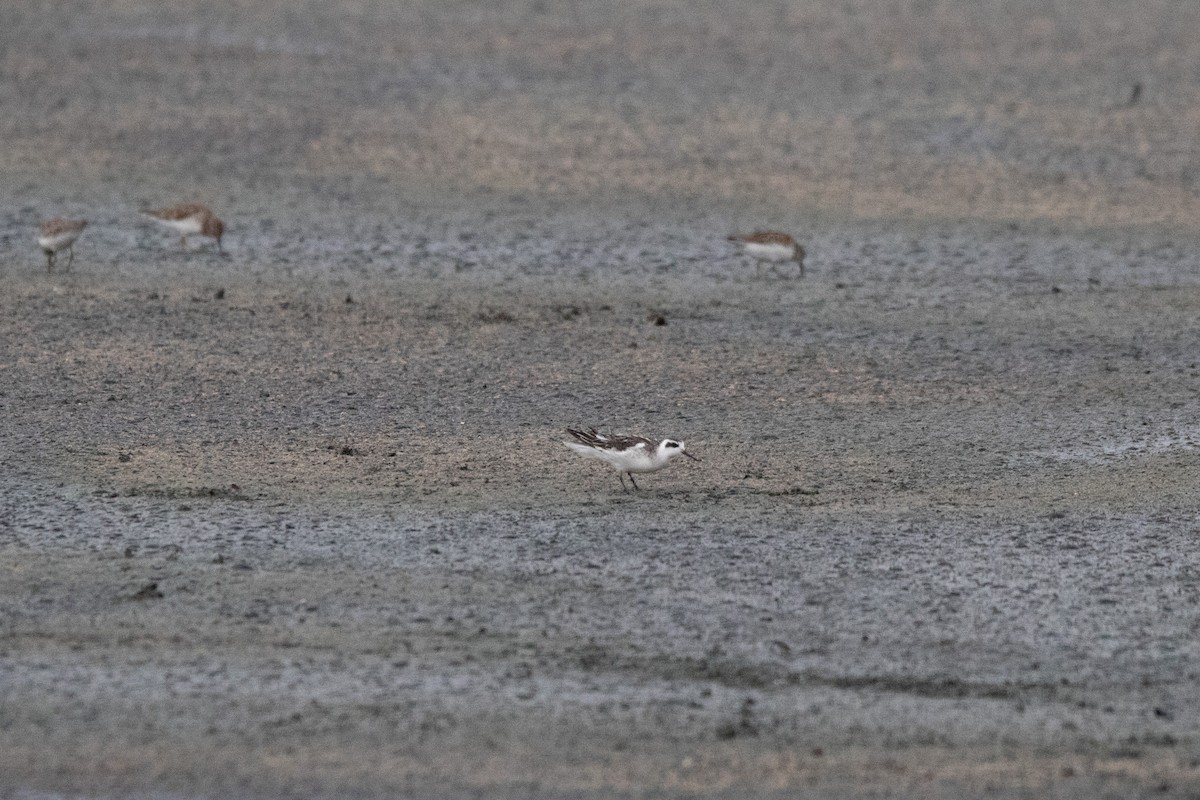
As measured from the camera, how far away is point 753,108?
2236 cm

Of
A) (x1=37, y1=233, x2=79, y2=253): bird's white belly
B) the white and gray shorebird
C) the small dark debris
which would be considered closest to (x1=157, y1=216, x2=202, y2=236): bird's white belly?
(x1=37, y1=233, x2=79, y2=253): bird's white belly

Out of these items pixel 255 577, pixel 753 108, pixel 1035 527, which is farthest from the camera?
pixel 753 108

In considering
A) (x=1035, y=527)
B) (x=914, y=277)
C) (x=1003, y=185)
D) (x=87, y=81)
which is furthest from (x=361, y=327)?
(x=87, y=81)

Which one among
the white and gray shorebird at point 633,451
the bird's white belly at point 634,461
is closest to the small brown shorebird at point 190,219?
the white and gray shorebird at point 633,451

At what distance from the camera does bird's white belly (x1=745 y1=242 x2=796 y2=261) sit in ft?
54.8

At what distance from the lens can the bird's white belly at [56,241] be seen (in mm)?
16375

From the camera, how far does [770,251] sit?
1672 centimetres

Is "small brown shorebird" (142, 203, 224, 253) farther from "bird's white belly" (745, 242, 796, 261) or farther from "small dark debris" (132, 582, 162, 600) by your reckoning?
"small dark debris" (132, 582, 162, 600)

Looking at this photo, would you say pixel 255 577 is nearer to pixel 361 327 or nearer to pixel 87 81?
pixel 361 327

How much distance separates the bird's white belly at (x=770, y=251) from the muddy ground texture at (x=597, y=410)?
337mm

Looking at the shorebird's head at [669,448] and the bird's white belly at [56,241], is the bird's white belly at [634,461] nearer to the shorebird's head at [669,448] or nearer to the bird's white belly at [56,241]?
the shorebird's head at [669,448]

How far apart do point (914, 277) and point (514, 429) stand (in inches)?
225

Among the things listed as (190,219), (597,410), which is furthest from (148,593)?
(190,219)

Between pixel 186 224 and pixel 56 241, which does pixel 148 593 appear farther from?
pixel 186 224
